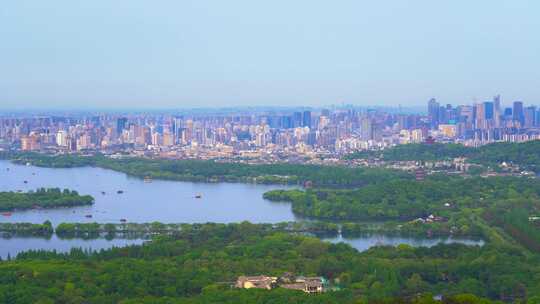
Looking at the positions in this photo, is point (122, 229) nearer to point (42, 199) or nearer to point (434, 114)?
point (42, 199)

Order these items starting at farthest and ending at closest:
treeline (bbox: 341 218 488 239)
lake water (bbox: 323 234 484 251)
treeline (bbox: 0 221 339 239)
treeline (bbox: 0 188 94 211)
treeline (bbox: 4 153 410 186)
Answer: treeline (bbox: 4 153 410 186) < treeline (bbox: 0 188 94 211) < treeline (bbox: 0 221 339 239) < treeline (bbox: 341 218 488 239) < lake water (bbox: 323 234 484 251)

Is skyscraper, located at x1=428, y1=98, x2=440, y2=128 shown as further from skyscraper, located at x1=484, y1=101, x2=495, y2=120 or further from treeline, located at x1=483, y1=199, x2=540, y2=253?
treeline, located at x1=483, y1=199, x2=540, y2=253

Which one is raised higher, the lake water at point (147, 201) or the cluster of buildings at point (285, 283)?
the cluster of buildings at point (285, 283)

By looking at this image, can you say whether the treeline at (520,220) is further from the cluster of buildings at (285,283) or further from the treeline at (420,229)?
the cluster of buildings at (285,283)

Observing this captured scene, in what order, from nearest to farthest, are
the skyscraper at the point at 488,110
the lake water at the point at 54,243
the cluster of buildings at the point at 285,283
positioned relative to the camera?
the cluster of buildings at the point at 285,283, the lake water at the point at 54,243, the skyscraper at the point at 488,110

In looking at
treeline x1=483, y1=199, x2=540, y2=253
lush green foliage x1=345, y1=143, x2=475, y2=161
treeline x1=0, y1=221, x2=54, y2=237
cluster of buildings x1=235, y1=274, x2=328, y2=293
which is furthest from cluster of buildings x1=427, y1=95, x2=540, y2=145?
cluster of buildings x1=235, y1=274, x2=328, y2=293

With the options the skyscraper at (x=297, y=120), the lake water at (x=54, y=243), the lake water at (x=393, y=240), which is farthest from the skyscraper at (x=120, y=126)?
the lake water at (x=393, y=240)

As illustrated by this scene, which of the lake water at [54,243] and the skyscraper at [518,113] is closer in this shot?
the lake water at [54,243]
